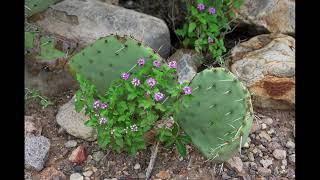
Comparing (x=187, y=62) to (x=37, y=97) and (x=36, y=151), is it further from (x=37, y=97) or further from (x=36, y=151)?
(x=36, y=151)

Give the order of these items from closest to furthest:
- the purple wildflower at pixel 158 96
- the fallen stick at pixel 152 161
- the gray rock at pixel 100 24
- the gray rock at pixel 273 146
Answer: the purple wildflower at pixel 158 96 < the fallen stick at pixel 152 161 < the gray rock at pixel 273 146 < the gray rock at pixel 100 24

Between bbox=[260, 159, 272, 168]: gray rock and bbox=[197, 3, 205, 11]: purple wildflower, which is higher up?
bbox=[197, 3, 205, 11]: purple wildflower

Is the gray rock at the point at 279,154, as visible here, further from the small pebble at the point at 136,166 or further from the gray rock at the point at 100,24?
the gray rock at the point at 100,24

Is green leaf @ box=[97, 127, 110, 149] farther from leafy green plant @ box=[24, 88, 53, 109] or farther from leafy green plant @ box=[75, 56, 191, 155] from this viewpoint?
leafy green plant @ box=[24, 88, 53, 109]

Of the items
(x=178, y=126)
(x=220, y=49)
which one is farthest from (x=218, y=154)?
(x=220, y=49)

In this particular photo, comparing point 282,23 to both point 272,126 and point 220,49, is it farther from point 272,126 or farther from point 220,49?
point 272,126

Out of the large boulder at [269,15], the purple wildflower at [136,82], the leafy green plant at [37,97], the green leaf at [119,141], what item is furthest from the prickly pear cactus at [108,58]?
the large boulder at [269,15]

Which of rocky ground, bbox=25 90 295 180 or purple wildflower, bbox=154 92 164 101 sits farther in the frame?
rocky ground, bbox=25 90 295 180

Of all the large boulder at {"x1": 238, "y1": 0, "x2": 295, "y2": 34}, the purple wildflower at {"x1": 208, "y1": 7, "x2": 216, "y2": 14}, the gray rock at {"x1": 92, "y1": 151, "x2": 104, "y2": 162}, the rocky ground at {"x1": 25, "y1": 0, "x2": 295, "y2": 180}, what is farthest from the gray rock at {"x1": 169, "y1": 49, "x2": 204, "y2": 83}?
the gray rock at {"x1": 92, "y1": 151, "x2": 104, "y2": 162}

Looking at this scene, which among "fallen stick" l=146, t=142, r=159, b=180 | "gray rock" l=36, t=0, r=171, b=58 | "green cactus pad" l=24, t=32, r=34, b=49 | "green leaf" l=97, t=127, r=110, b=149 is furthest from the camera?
"gray rock" l=36, t=0, r=171, b=58

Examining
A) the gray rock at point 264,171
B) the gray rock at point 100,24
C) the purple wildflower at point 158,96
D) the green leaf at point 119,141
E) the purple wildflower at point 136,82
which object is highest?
the purple wildflower at point 136,82
